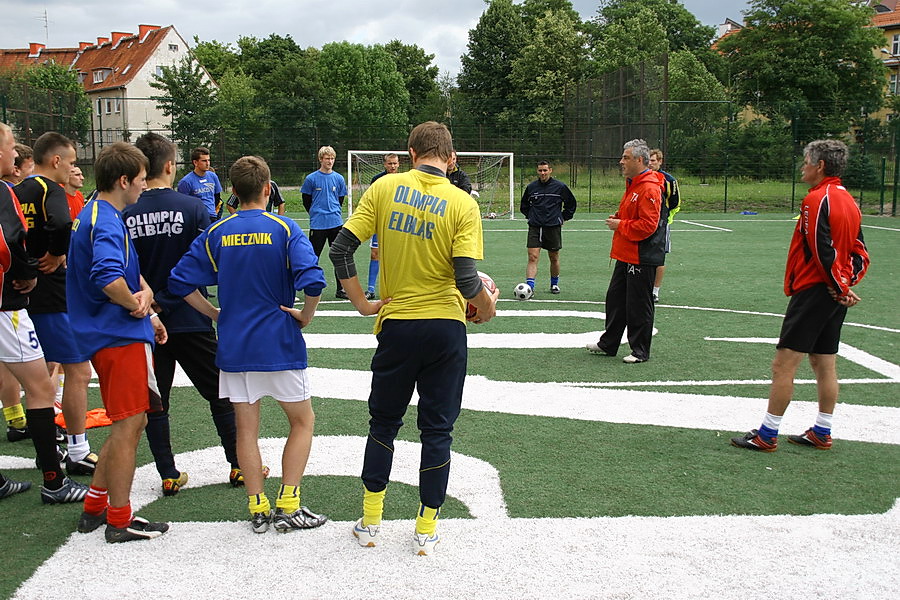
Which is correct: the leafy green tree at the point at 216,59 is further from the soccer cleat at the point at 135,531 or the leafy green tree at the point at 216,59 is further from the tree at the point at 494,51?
the soccer cleat at the point at 135,531

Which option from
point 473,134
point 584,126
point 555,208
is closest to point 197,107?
point 473,134

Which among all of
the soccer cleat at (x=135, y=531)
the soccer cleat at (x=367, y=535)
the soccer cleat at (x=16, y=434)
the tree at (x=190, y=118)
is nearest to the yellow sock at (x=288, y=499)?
the soccer cleat at (x=367, y=535)

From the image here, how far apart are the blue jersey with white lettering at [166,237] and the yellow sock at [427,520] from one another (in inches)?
65.7

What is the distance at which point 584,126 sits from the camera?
111 ft

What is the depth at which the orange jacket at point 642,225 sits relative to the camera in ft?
24.8

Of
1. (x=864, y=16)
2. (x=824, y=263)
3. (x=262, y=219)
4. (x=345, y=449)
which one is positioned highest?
(x=864, y=16)

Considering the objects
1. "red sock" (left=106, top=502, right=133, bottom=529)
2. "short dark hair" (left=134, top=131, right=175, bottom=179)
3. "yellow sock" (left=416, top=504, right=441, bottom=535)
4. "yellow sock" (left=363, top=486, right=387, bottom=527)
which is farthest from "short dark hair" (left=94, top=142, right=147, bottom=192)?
"yellow sock" (left=416, top=504, right=441, bottom=535)

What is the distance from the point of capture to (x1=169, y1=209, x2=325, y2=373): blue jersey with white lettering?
12.4ft

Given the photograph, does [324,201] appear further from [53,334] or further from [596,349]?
[53,334]

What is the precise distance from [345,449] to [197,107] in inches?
1332

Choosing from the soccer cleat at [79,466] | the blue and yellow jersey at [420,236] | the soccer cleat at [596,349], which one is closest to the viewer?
the blue and yellow jersey at [420,236]

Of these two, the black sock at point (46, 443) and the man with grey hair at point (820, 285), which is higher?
the man with grey hair at point (820, 285)

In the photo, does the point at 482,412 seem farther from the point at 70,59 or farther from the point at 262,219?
the point at 70,59

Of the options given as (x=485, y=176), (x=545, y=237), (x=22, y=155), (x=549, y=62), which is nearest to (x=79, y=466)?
(x=22, y=155)
